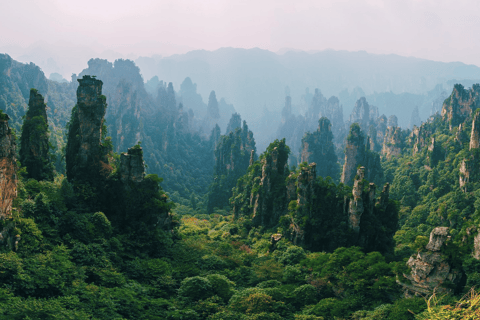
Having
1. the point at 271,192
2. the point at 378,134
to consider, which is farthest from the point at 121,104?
the point at 378,134

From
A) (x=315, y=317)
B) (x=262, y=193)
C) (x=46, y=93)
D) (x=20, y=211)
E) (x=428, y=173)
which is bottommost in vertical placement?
(x=315, y=317)

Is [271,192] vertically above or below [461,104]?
below

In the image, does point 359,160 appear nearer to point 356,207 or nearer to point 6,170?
point 356,207

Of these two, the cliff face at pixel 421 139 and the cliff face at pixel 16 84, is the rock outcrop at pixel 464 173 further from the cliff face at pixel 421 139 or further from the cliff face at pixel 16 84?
the cliff face at pixel 16 84

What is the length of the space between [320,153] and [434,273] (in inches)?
2836

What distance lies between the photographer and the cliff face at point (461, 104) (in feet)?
250

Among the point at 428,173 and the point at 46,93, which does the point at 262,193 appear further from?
the point at 46,93

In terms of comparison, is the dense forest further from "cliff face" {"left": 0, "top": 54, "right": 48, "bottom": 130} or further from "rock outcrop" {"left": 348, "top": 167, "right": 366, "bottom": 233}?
"cliff face" {"left": 0, "top": 54, "right": 48, "bottom": 130}

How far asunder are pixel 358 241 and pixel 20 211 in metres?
30.5

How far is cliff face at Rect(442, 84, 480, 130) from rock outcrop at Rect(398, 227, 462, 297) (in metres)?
60.1

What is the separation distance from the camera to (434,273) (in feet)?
81.9

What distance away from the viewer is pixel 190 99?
19675cm

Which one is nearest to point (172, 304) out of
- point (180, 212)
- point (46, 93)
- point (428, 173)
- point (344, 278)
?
point (344, 278)

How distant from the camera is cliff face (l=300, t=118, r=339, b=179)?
94500mm
